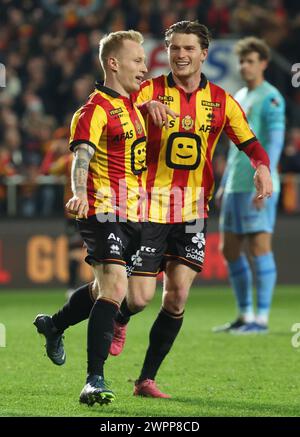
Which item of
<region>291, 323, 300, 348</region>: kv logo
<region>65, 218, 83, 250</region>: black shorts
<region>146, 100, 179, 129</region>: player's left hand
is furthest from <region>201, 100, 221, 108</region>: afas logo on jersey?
<region>65, 218, 83, 250</region>: black shorts

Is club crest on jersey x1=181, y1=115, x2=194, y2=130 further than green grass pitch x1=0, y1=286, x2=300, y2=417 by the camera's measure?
Yes

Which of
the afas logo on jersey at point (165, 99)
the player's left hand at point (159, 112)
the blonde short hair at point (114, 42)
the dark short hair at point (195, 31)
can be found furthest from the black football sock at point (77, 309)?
the dark short hair at point (195, 31)

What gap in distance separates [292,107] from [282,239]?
3.37 metres

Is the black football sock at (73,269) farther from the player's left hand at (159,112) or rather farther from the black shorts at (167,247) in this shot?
the player's left hand at (159,112)

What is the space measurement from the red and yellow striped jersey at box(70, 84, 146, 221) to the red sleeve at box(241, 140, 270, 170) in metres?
0.69

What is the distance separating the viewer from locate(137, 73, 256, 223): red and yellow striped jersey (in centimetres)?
694

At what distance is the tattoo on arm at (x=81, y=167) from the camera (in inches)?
243

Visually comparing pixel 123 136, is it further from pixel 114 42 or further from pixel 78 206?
pixel 78 206

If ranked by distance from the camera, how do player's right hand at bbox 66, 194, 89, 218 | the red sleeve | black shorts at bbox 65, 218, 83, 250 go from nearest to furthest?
player's right hand at bbox 66, 194, 89, 218 < the red sleeve < black shorts at bbox 65, 218, 83, 250

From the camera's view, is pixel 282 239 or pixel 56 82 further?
pixel 56 82

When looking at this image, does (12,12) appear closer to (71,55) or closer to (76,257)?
(71,55)

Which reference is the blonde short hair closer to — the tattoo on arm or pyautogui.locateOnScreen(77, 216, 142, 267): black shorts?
the tattoo on arm

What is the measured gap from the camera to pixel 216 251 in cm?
1466
